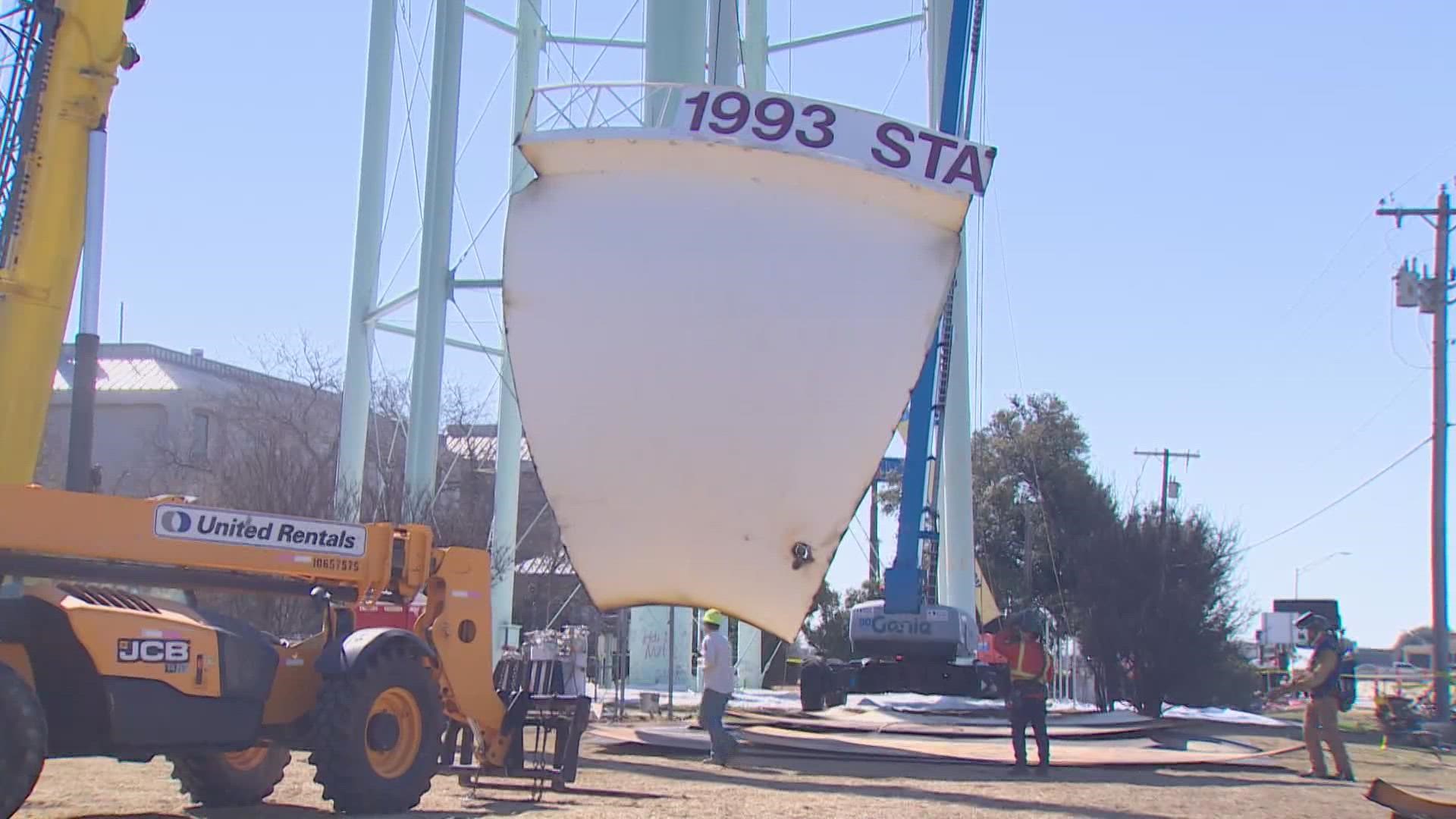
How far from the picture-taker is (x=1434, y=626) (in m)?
35.3

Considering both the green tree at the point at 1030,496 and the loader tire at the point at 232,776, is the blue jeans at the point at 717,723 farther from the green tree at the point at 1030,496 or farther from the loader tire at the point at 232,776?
the green tree at the point at 1030,496

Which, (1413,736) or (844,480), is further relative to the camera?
(1413,736)

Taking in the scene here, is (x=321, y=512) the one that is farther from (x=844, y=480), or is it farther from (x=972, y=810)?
(x=972, y=810)

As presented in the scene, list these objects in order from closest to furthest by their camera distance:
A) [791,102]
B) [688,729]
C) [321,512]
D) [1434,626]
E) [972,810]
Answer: [972,810], [791,102], [688,729], [321,512], [1434,626]

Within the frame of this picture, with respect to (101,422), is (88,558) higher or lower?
lower

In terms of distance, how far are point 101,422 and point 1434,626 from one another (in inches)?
1602

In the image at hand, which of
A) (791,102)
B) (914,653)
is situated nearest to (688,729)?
(914,653)

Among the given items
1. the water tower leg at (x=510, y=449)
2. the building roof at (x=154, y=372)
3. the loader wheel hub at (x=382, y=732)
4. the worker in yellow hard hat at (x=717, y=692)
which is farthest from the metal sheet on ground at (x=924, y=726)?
the building roof at (x=154, y=372)

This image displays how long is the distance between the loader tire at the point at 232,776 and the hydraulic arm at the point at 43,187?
4.27 m

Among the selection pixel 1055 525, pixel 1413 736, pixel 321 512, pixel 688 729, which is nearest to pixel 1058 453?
pixel 1055 525

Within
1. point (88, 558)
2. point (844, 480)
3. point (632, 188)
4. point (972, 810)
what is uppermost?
point (632, 188)

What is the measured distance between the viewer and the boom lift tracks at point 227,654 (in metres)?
9.81

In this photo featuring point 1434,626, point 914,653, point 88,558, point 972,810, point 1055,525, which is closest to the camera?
point 88,558

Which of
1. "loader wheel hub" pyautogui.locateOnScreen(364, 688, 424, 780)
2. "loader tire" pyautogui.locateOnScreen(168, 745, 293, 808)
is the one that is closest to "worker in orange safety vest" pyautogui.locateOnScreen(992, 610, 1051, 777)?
"loader wheel hub" pyautogui.locateOnScreen(364, 688, 424, 780)
